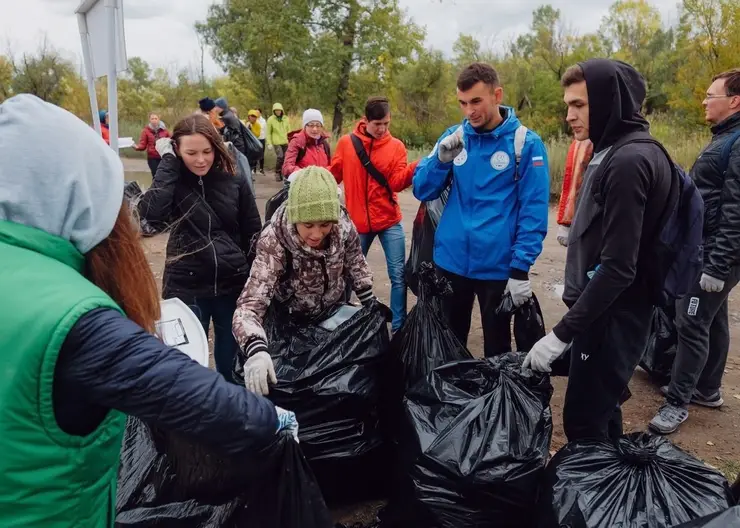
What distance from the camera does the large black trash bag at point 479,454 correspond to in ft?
5.32

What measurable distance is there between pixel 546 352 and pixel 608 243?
15.0 inches

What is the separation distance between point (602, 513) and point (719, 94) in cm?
218

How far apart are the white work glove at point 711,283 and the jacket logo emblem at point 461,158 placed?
47.7 inches

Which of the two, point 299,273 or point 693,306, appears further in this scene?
point 693,306

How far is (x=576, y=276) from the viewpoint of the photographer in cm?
186

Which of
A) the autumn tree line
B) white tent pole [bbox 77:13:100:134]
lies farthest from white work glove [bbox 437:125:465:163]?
the autumn tree line

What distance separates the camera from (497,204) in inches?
97.4

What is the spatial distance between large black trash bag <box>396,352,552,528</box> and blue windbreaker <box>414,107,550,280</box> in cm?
80

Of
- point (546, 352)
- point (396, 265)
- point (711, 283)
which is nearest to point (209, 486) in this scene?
point (546, 352)

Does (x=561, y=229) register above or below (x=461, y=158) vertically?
below

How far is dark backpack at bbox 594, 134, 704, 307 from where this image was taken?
1691 millimetres

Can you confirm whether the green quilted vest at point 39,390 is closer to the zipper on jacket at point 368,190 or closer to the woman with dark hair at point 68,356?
the woman with dark hair at point 68,356

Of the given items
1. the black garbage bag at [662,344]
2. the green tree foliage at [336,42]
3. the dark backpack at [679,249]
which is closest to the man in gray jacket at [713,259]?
the black garbage bag at [662,344]

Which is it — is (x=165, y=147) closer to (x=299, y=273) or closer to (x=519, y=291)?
(x=299, y=273)
